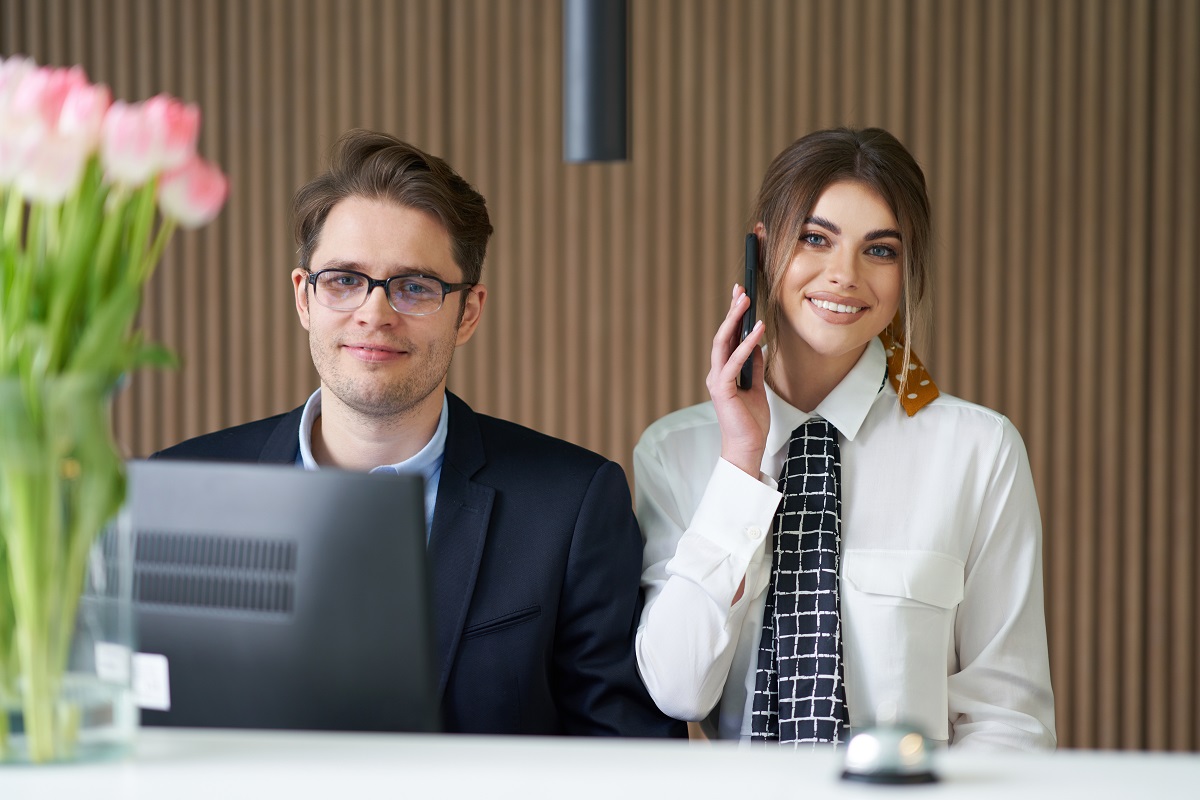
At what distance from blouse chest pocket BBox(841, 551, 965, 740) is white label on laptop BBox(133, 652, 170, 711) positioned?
1130mm

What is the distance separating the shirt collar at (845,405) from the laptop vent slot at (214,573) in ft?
3.62

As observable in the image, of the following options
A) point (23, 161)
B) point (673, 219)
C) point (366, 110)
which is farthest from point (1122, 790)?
point (366, 110)

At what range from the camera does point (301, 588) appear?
49.1 inches

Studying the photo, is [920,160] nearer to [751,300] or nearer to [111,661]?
[751,300]

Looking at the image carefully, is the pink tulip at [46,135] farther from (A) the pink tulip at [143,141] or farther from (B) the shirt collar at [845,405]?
(B) the shirt collar at [845,405]

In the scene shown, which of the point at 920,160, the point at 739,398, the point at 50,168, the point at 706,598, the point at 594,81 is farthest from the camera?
the point at 920,160

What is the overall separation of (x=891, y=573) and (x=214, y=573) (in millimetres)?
1148

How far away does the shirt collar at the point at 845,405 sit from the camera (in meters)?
2.15

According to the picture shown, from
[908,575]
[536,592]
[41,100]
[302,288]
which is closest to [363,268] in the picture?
[302,288]

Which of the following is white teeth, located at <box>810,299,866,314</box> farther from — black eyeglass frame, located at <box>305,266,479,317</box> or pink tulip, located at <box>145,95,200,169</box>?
pink tulip, located at <box>145,95,200,169</box>

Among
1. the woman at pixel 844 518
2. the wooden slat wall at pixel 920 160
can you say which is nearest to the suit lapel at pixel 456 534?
the woman at pixel 844 518

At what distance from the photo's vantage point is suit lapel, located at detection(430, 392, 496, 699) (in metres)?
1.94

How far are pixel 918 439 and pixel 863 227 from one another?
1.20 ft

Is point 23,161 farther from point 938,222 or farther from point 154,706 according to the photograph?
point 938,222
